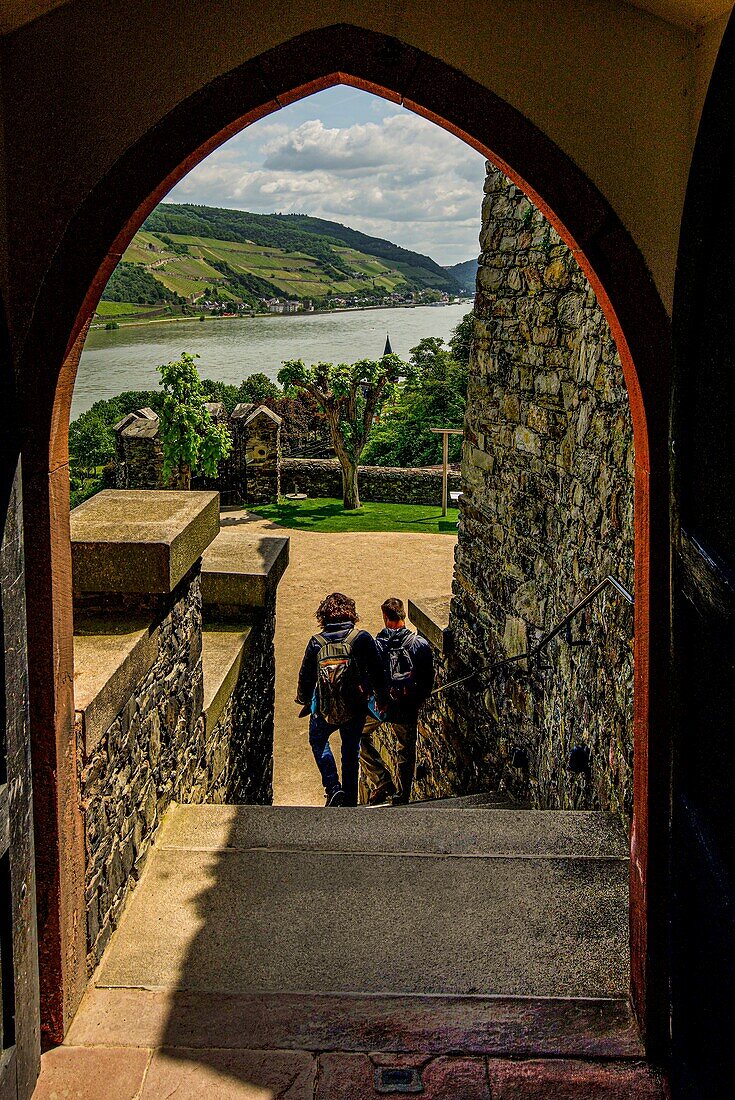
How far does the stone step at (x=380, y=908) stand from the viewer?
2.79 metres

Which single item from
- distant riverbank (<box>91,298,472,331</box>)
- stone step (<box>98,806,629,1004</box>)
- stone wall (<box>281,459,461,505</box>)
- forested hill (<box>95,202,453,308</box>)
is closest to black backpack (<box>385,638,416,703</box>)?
stone step (<box>98,806,629,1004</box>)

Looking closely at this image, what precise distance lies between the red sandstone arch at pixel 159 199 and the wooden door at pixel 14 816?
10 centimetres

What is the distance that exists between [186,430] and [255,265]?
7174 centimetres

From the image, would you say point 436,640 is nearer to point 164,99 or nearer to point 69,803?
point 69,803

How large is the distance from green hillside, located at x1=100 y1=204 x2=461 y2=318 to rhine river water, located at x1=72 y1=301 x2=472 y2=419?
2317 millimetres

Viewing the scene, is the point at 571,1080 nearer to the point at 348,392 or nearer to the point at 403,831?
the point at 403,831

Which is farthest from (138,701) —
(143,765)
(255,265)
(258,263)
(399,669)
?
(258,263)

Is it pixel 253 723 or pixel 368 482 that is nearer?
pixel 253 723

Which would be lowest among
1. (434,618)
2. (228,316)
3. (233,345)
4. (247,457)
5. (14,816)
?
(434,618)

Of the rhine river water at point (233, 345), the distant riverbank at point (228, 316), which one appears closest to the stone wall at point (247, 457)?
the rhine river water at point (233, 345)

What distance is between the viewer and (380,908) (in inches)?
125

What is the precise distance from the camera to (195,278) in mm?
66562

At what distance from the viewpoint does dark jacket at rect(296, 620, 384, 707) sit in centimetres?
493

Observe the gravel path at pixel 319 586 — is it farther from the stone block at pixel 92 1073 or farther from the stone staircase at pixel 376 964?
the stone block at pixel 92 1073
